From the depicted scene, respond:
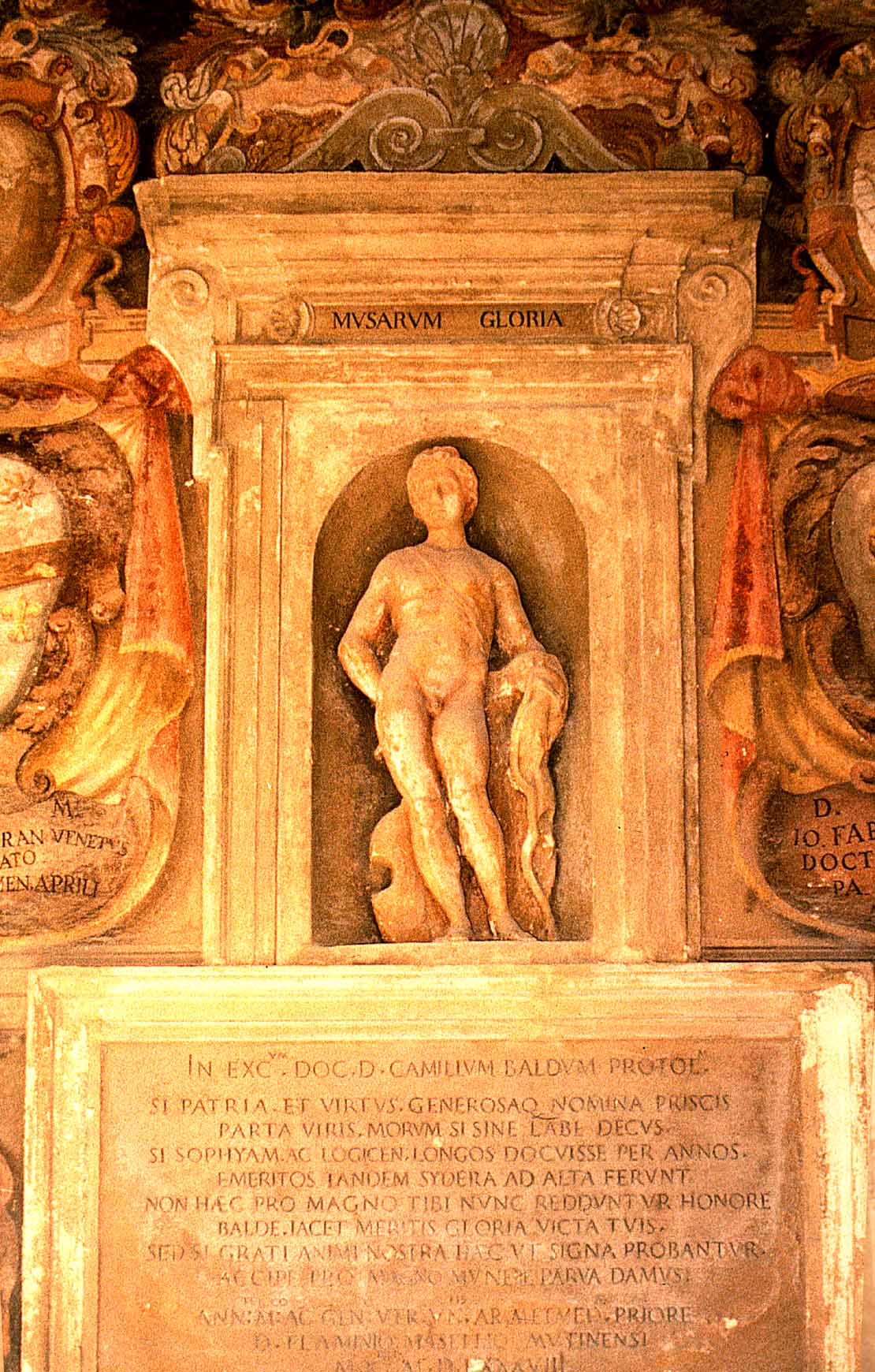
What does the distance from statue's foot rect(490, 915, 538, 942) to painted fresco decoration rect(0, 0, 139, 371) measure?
2.46m

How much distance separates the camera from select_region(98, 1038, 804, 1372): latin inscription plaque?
6.73 meters

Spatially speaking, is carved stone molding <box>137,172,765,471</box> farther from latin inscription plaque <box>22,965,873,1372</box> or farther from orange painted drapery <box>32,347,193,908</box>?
latin inscription plaque <box>22,965,873,1372</box>

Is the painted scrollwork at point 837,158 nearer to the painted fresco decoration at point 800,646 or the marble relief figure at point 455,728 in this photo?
the painted fresco decoration at point 800,646

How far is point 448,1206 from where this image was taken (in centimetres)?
681

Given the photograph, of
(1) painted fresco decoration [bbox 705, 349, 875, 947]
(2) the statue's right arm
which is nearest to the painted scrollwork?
(1) painted fresco decoration [bbox 705, 349, 875, 947]

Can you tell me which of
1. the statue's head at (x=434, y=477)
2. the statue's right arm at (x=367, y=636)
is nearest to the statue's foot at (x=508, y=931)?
the statue's right arm at (x=367, y=636)

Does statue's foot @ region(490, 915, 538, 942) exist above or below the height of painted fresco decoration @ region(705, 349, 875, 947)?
below

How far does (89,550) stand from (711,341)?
224 cm

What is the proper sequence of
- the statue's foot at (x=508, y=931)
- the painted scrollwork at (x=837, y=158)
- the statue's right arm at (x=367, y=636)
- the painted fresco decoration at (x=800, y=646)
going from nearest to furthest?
the statue's foot at (x=508, y=931)
the painted fresco decoration at (x=800, y=646)
the statue's right arm at (x=367, y=636)
the painted scrollwork at (x=837, y=158)

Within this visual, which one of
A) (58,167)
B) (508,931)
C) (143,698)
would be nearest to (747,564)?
(508,931)

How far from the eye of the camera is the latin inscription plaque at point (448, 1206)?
22.1ft

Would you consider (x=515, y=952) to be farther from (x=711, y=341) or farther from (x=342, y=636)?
(x=711, y=341)

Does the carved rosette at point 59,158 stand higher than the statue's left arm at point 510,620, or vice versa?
the carved rosette at point 59,158

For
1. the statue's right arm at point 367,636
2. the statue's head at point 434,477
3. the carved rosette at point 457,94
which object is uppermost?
the carved rosette at point 457,94
